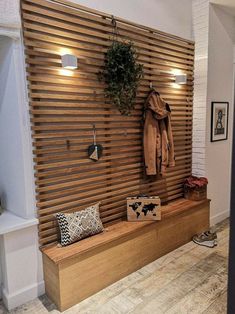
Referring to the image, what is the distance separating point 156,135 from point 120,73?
2.95 feet

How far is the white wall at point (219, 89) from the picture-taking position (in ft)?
11.9

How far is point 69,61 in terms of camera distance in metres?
2.25

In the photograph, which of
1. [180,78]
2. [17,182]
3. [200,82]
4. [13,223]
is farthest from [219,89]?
[13,223]

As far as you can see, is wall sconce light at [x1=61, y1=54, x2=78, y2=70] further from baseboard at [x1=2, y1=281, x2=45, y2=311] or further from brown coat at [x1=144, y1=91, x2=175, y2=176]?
baseboard at [x1=2, y1=281, x2=45, y2=311]

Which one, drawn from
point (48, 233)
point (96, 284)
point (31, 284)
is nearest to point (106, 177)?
point (48, 233)

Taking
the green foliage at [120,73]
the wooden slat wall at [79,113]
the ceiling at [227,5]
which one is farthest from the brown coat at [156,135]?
the ceiling at [227,5]

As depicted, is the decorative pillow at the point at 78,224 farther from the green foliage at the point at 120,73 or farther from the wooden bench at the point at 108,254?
Answer: the green foliage at the point at 120,73

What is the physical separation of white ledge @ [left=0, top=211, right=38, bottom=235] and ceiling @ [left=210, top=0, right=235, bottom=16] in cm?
356

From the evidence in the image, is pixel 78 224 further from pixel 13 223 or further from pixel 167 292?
pixel 167 292

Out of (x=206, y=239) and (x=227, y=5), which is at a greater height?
(x=227, y=5)

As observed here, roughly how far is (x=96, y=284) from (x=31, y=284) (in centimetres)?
60

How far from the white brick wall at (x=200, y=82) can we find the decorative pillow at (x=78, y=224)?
1.91 m

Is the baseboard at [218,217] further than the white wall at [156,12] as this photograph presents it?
Yes

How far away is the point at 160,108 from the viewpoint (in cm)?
311
